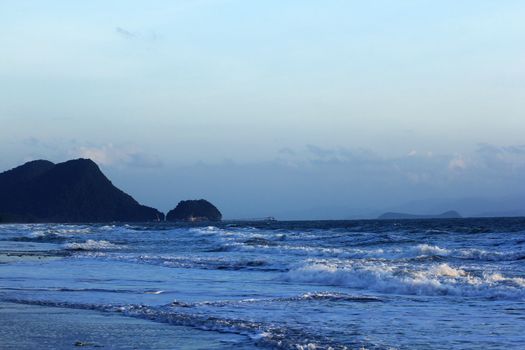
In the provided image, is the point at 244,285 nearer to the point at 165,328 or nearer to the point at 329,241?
the point at 165,328

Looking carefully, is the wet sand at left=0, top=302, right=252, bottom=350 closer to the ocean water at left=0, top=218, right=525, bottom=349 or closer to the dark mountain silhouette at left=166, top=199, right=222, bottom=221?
the ocean water at left=0, top=218, right=525, bottom=349

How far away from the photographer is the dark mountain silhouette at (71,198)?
6865 inches

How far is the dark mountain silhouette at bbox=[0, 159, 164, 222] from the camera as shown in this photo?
6865 inches

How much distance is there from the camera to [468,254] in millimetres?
32344

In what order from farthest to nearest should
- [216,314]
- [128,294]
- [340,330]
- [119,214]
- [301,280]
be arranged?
1. [119,214]
2. [301,280]
3. [128,294]
4. [216,314]
5. [340,330]

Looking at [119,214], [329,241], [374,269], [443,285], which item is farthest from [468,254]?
[119,214]

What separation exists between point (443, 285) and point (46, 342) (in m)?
10.6

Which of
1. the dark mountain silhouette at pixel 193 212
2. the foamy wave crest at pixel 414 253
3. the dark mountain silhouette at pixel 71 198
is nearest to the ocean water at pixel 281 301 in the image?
the foamy wave crest at pixel 414 253

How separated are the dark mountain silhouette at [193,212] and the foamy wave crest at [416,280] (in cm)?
15318

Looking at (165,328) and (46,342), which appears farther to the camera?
(165,328)

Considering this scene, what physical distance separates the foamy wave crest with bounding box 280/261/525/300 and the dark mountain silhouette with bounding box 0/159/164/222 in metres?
154

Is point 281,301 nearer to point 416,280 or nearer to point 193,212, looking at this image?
point 416,280

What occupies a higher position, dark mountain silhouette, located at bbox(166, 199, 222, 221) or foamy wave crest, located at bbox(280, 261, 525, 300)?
dark mountain silhouette, located at bbox(166, 199, 222, 221)

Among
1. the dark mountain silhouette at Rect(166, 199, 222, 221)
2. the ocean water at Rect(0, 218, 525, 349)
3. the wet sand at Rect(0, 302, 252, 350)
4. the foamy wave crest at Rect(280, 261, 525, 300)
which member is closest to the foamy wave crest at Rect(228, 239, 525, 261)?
the ocean water at Rect(0, 218, 525, 349)
